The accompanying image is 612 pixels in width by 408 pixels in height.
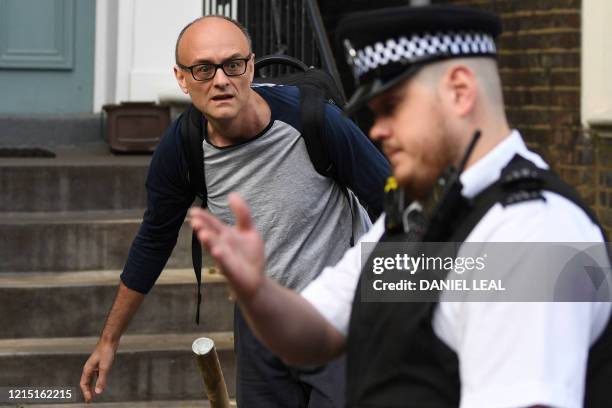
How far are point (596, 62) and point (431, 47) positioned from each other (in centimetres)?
549

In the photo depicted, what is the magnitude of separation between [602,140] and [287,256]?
3681mm

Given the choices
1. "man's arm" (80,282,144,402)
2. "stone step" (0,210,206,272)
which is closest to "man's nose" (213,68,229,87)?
"man's arm" (80,282,144,402)

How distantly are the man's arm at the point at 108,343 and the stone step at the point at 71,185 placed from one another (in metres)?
2.99

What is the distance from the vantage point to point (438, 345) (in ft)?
7.98

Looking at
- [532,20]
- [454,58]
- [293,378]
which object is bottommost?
[293,378]

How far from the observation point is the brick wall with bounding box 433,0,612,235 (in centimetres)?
775

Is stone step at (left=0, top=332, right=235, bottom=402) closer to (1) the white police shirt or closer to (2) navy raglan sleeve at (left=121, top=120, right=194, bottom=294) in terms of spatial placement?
(2) navy raglan sleeve at (left=121, top=120, right=194, bottom=294)

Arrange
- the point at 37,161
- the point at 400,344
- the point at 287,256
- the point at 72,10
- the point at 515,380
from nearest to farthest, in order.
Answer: the point at 515,380 → the point at 400,344 → the point at 287,256 → the point at 37,161 → the point at 72,10

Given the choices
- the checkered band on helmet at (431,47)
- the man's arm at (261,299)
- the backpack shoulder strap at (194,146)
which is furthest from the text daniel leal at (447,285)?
the backpack shoulder strap at (194,146)

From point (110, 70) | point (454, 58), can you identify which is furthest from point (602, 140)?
point (454, 58)

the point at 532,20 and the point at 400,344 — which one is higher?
the point at 532,20

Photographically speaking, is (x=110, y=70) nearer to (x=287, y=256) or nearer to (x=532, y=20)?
(x=532, y=20)

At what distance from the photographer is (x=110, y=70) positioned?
8.84 metres

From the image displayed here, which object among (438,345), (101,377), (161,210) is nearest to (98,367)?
(101,377)
